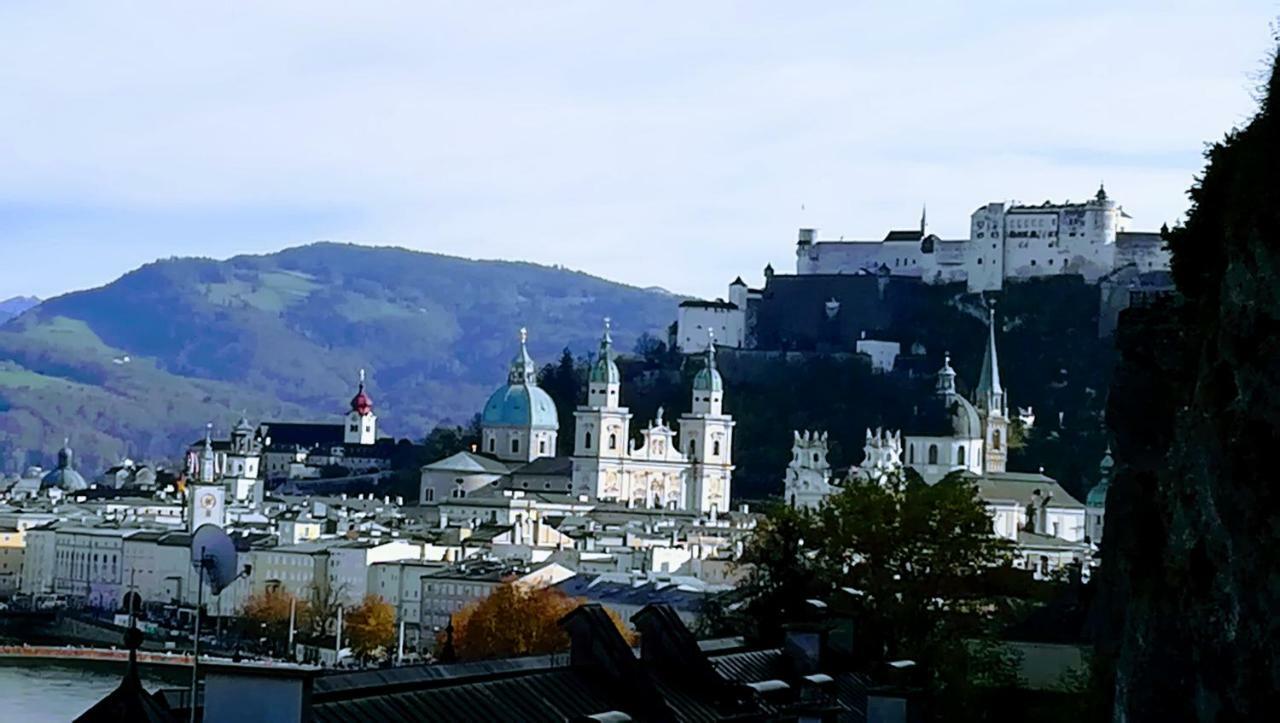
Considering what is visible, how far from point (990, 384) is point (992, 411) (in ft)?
9.09

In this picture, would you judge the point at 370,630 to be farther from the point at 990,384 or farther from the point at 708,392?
the point at 990,384

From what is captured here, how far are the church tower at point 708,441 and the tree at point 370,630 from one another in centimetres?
2595

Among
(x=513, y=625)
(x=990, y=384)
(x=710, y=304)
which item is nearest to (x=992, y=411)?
(x=990, y=384)

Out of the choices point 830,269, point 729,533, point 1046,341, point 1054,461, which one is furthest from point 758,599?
point 830,269

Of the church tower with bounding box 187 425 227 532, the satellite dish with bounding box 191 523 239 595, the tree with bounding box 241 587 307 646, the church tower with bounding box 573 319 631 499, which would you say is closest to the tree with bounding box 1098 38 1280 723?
the satellite dish with bounding box 191 523 239 595

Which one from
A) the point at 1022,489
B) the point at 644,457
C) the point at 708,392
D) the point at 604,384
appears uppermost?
the point at 604,384

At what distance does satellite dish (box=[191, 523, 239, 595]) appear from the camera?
614 inches

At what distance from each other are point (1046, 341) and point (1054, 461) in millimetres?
7998

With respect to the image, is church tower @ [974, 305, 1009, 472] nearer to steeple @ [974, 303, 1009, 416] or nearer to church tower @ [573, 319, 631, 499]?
steeple @ [974, 303, 1009, 416]

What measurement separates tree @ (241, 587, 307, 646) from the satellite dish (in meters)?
58.8

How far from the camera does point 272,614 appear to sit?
77.3 m

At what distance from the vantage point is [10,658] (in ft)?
230

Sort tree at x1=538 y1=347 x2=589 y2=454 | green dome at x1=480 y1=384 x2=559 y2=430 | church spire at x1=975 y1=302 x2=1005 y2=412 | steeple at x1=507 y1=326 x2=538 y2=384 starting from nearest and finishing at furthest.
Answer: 1. church spire at x1=975 y1=302 x2=1005 y2=412
2. green dome at x1=480 y1=384 x2=559 y2=430
3. steeple at x1=507 y1=326 x2=538 y2=384
4. tree at x1=538 y1=347 x2=589 y2=454

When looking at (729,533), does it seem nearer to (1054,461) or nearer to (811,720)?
(1054,461)
